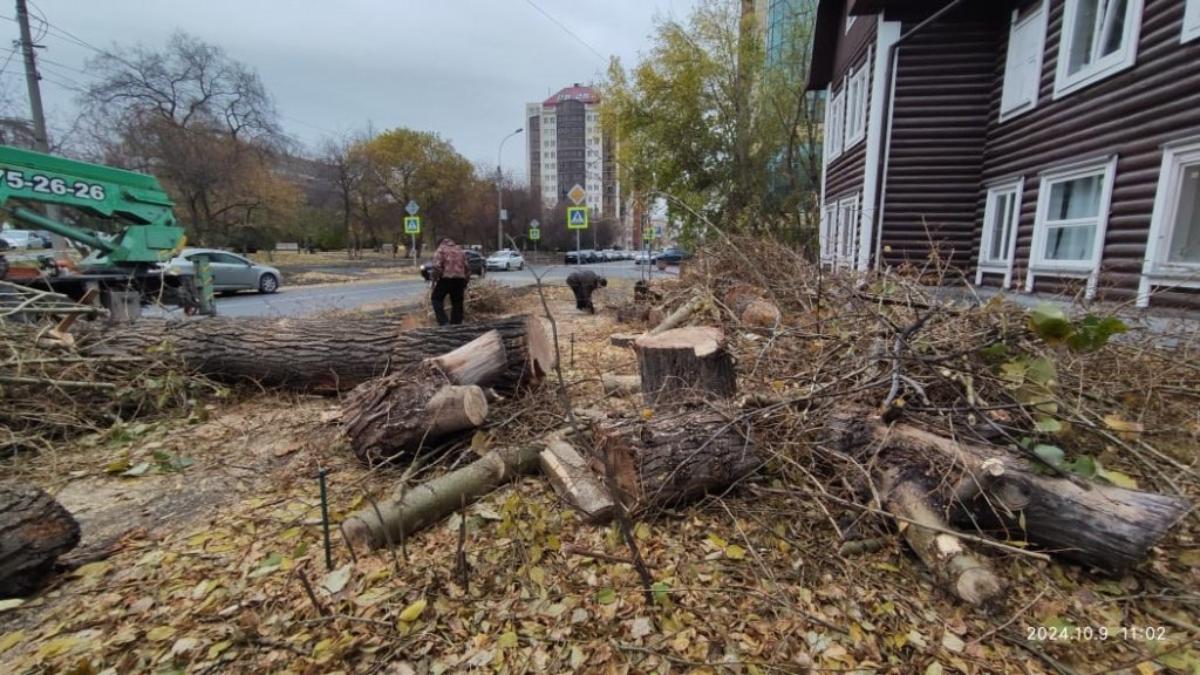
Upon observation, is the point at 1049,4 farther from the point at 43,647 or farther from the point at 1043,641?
the point at 43,647

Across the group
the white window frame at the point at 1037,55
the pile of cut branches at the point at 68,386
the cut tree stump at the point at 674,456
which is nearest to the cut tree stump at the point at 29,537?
the pile of cut branches at the point at 68,386

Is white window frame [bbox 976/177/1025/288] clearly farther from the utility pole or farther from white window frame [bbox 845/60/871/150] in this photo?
the utility pole

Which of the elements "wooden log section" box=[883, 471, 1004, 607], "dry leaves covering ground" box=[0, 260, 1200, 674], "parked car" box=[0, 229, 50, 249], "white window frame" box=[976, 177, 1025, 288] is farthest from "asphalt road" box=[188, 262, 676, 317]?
"parked car" box=[0, 229, 50, 249]

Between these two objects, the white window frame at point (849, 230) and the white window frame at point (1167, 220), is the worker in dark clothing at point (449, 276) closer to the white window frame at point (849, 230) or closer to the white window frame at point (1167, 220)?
the white window frame at point (849, 230)

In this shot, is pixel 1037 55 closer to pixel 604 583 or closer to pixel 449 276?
pixel 449 276

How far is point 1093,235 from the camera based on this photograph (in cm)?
655

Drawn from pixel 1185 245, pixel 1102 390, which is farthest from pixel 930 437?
pixel 1185 245

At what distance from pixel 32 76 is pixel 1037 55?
2137 centimetres

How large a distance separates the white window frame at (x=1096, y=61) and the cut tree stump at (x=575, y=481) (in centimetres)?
802

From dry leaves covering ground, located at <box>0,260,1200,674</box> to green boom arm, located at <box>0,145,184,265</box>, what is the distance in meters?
5.36

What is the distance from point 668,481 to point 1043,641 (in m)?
1.54

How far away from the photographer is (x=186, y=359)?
4730 mm

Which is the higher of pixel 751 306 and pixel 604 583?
pixel 751 306

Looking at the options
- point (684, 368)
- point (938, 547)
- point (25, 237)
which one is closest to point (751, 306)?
point (684, 368)
